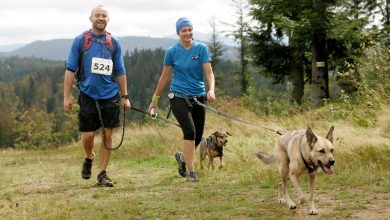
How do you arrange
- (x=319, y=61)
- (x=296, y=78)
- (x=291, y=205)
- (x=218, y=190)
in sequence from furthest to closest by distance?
(x=296, y=78)
(x=319, y=61)
(x=218, y=190)
(x=291, y=205)

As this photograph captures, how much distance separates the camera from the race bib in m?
6.30

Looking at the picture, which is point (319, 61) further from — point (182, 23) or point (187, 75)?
point (182, 23)

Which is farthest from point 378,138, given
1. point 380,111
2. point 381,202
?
point 381,202

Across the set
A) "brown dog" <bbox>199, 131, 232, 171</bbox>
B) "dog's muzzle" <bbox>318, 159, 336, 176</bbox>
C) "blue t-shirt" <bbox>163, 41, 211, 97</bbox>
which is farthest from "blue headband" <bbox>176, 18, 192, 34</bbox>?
"dog's muzzle" <bbox>318, 159, 336, 176</bbox>

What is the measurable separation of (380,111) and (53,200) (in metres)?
5.89

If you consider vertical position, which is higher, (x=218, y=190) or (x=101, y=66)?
(x=101, y=66)

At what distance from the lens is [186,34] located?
6602 mm

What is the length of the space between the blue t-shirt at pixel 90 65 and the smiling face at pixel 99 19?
105 millimetres

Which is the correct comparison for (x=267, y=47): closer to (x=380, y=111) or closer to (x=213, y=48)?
(x=380, y=111)

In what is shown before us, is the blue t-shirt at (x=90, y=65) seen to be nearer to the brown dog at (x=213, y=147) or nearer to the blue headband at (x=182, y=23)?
the blue headband at (x=182, y=23)

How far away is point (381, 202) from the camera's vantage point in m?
5.08

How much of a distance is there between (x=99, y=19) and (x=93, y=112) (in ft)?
4.00

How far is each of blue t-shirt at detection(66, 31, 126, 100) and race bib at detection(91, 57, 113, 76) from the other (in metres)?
0.04

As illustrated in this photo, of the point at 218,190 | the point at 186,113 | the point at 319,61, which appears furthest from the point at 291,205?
the point at 319,61
